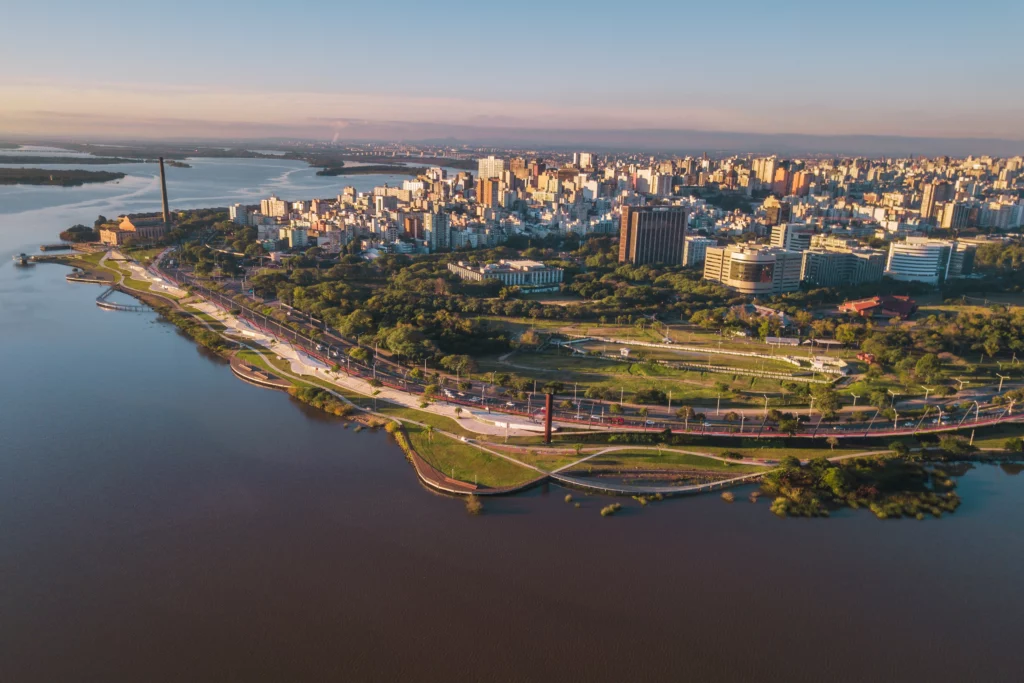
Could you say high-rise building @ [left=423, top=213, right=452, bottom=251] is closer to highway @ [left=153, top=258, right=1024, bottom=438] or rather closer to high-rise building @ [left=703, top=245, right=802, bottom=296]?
high-rise building @ [left=703, top=245, right=802, bottom=296]

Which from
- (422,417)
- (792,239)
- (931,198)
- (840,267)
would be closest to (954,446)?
(422,417)

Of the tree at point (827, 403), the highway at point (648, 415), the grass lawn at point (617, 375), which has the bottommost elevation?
the grass lawn at point (617, 375)

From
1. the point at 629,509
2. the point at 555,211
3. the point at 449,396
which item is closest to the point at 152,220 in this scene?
the point at 555,211

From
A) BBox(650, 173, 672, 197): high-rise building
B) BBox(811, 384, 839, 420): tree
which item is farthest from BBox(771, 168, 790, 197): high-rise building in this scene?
BBox(811, 384, 839, 420): tree

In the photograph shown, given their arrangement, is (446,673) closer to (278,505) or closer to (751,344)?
(278,505)

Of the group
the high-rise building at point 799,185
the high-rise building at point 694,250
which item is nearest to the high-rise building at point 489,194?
the high-rise building at point 694,250

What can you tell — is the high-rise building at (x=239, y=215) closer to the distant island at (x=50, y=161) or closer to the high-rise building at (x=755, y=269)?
the high-rise building at (x=755, y=269)
